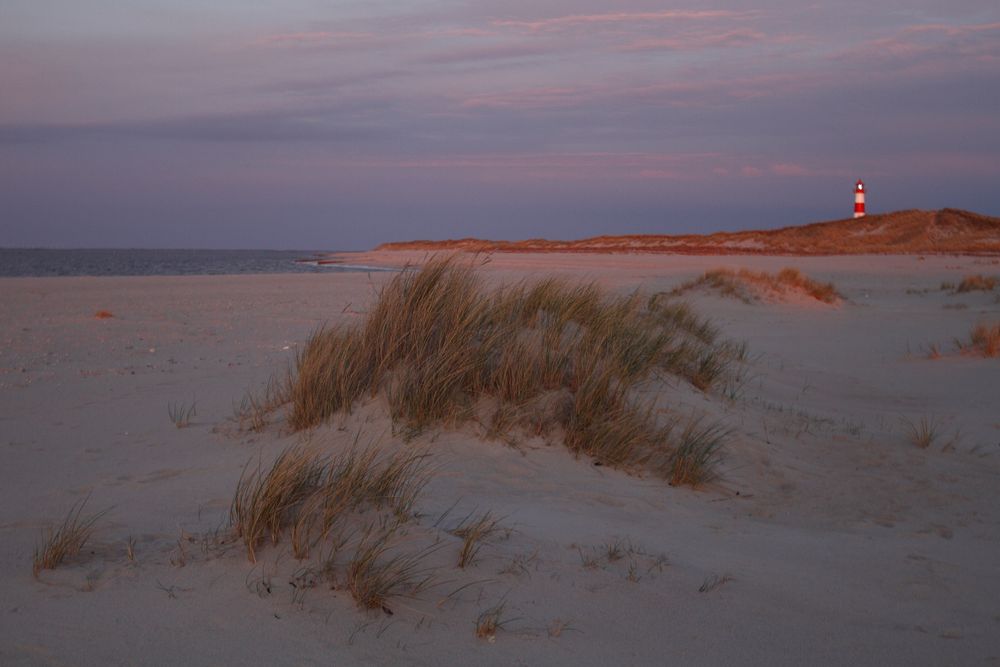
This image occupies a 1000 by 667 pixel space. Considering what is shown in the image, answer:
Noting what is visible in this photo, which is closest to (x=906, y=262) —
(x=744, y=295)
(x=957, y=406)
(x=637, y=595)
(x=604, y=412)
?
(x=744, y=295)

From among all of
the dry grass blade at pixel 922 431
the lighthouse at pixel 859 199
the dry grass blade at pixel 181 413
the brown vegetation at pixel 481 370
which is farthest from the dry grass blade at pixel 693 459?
the lighthouse at pixel 859 199

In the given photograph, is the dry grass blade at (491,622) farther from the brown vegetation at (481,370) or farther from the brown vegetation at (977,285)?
the brown vegetation at (977,285)

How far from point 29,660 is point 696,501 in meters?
3.37

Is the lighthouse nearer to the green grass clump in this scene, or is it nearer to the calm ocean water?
the calm ocean water

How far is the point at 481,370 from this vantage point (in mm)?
5535

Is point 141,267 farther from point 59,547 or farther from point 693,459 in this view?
point 59,547

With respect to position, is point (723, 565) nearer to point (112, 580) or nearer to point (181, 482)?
point (112, 580)

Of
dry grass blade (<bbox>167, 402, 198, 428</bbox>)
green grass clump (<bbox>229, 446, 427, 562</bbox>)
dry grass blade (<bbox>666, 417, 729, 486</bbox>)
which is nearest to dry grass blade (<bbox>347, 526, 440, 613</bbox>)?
green grass clump (<bbox>229, 446, 427, 562</bbox>)

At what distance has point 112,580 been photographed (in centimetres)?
299

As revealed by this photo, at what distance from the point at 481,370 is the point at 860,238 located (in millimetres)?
57592

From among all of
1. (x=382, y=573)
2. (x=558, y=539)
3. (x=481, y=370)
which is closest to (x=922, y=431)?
(x=481, y=370)

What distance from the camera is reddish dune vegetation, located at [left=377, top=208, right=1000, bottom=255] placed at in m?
48.8

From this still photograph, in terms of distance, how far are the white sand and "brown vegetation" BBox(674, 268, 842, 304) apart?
27.1ft

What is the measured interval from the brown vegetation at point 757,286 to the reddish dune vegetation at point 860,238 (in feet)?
94.6
